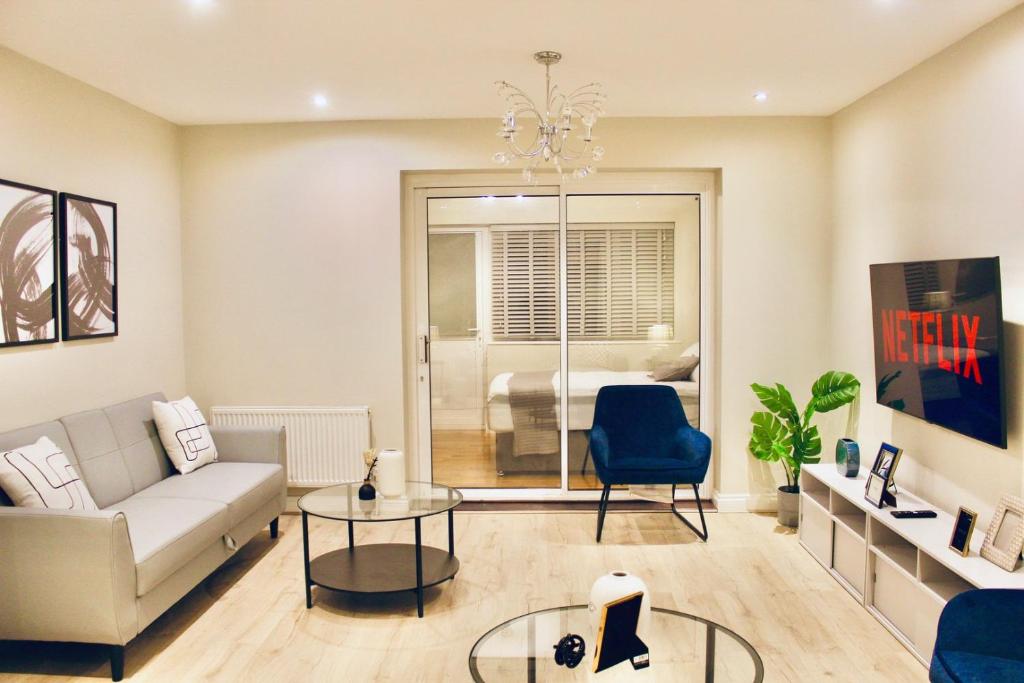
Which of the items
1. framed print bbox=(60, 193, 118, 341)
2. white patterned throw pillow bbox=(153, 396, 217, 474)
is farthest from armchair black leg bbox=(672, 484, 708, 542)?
framed print bbox=(60, 193, 118, 341)

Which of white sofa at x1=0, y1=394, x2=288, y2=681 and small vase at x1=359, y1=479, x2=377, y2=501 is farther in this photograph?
small vase at x1=359, y1=479, x2=377, y2=501

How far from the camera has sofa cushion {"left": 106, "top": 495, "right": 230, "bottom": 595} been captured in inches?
124

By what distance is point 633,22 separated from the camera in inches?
128

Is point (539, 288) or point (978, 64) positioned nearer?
point (978, 64)

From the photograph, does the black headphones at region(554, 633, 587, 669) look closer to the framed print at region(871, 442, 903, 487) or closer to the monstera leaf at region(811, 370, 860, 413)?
the framed print at region(871, 442, 903, 487)

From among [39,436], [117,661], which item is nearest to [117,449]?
[39,436]

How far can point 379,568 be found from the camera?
3.86 m

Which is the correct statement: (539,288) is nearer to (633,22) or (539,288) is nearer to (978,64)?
(633,22)

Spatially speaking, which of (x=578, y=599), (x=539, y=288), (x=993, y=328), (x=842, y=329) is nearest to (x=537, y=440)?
(x=539, y=288)

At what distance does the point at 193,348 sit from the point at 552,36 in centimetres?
317

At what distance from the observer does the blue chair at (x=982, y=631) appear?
7.75ft

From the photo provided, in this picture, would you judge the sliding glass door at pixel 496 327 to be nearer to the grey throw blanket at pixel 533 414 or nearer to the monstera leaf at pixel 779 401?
the grey throw blanket at pixel 533 414

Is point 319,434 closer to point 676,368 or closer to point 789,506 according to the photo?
point 676,368

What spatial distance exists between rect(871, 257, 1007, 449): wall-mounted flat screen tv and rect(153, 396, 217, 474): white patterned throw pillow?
365cm
